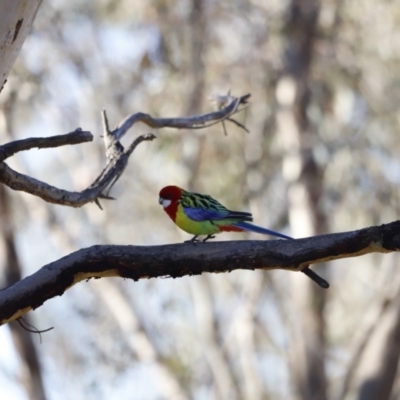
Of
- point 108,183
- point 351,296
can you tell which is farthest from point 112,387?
point 108,183

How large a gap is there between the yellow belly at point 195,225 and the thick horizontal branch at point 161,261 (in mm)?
1148

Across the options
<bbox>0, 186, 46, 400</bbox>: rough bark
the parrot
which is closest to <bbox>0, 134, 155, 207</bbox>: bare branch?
the parrot

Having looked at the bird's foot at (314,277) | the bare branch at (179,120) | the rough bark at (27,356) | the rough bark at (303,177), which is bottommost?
the bird's foot at (314,277)

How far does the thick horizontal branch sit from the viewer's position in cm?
344

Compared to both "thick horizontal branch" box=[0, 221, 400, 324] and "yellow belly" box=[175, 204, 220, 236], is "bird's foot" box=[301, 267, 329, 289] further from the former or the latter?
"yellow belly" box=[175, 204, 220, 236]

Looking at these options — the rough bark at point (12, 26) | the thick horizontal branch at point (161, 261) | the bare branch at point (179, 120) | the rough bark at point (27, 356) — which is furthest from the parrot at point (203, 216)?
the rough bark at point (27, 356)

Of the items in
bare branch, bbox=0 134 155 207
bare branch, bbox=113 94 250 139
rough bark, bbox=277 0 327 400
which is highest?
rough bark, bbox=277 0 327 400

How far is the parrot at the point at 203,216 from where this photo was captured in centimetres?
465

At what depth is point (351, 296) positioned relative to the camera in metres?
17.3

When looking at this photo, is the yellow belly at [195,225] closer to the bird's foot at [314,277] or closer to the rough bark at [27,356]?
the bird's foot at [314,277]

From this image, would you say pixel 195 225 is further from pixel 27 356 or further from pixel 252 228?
pixel 27 356

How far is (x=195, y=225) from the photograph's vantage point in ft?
15.9

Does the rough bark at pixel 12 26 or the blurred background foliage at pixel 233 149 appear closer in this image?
the rough bark at pixel 12 26

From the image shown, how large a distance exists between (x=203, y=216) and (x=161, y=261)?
49.9 inches
